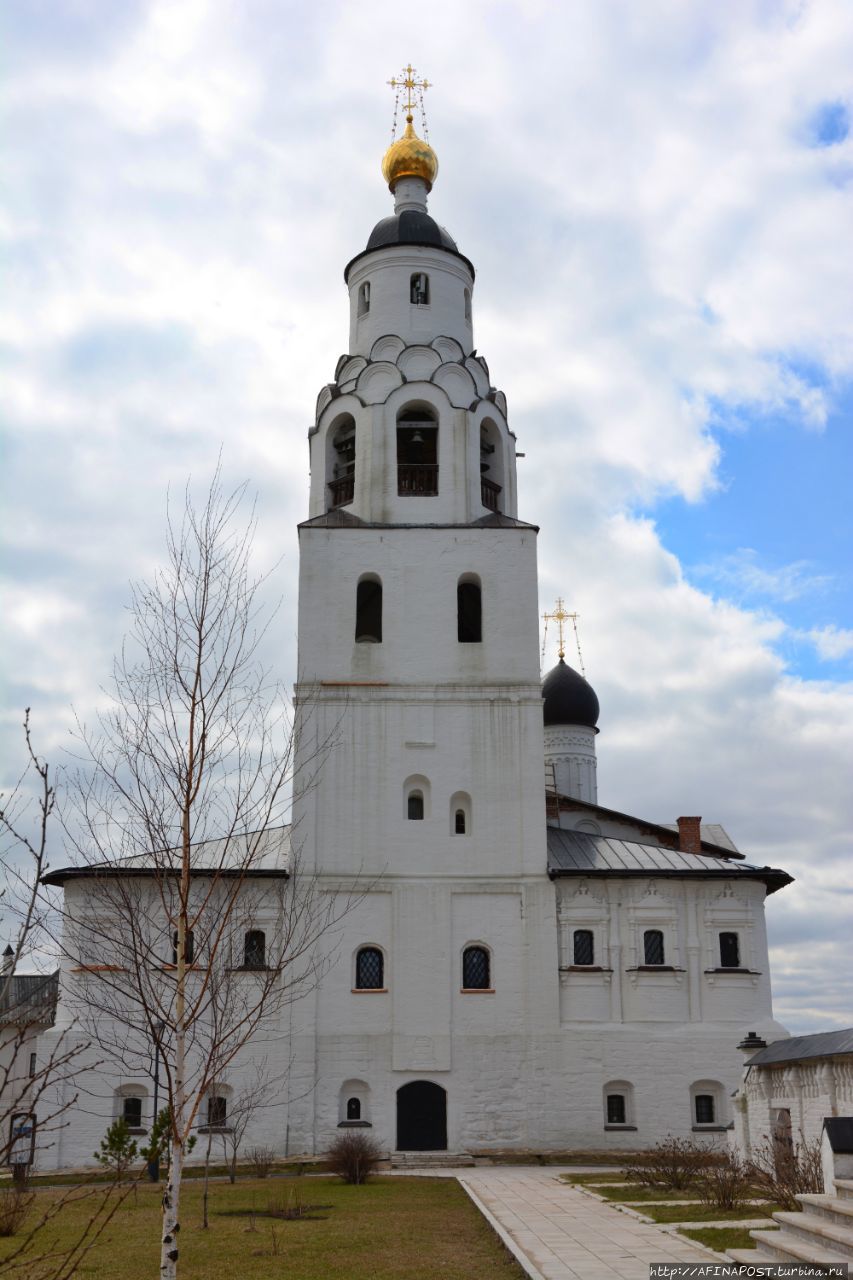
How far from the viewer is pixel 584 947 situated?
25.5 m

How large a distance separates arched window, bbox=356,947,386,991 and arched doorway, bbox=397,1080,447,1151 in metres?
2.11

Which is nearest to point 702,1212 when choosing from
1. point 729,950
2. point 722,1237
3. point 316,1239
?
point 722,1237

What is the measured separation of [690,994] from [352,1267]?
1549 cm

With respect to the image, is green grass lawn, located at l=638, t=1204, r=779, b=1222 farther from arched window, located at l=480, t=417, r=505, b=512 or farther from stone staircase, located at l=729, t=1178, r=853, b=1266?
arched window, located at l=480, t=417, r=505, b=512

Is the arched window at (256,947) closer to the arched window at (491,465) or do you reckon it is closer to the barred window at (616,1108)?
the barred window at (616,1108)

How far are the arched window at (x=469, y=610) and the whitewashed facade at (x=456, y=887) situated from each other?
2.6 inches

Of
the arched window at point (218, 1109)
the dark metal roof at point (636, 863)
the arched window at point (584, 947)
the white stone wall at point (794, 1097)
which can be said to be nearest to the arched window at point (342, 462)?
the dark metal roof at point (636, 863)

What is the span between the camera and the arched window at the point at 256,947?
A: 972 inches

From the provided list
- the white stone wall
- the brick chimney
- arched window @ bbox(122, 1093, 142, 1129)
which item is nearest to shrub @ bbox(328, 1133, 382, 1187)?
arched window @ bbox(122, 1093, 142, 1129)

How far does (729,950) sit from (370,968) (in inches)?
307

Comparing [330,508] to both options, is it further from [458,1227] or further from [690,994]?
[458,1227]

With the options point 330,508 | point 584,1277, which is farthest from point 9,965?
point 330,508

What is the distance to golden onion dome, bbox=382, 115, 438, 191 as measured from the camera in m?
32.5

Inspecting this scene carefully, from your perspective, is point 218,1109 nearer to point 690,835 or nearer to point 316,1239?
point 316,1239
